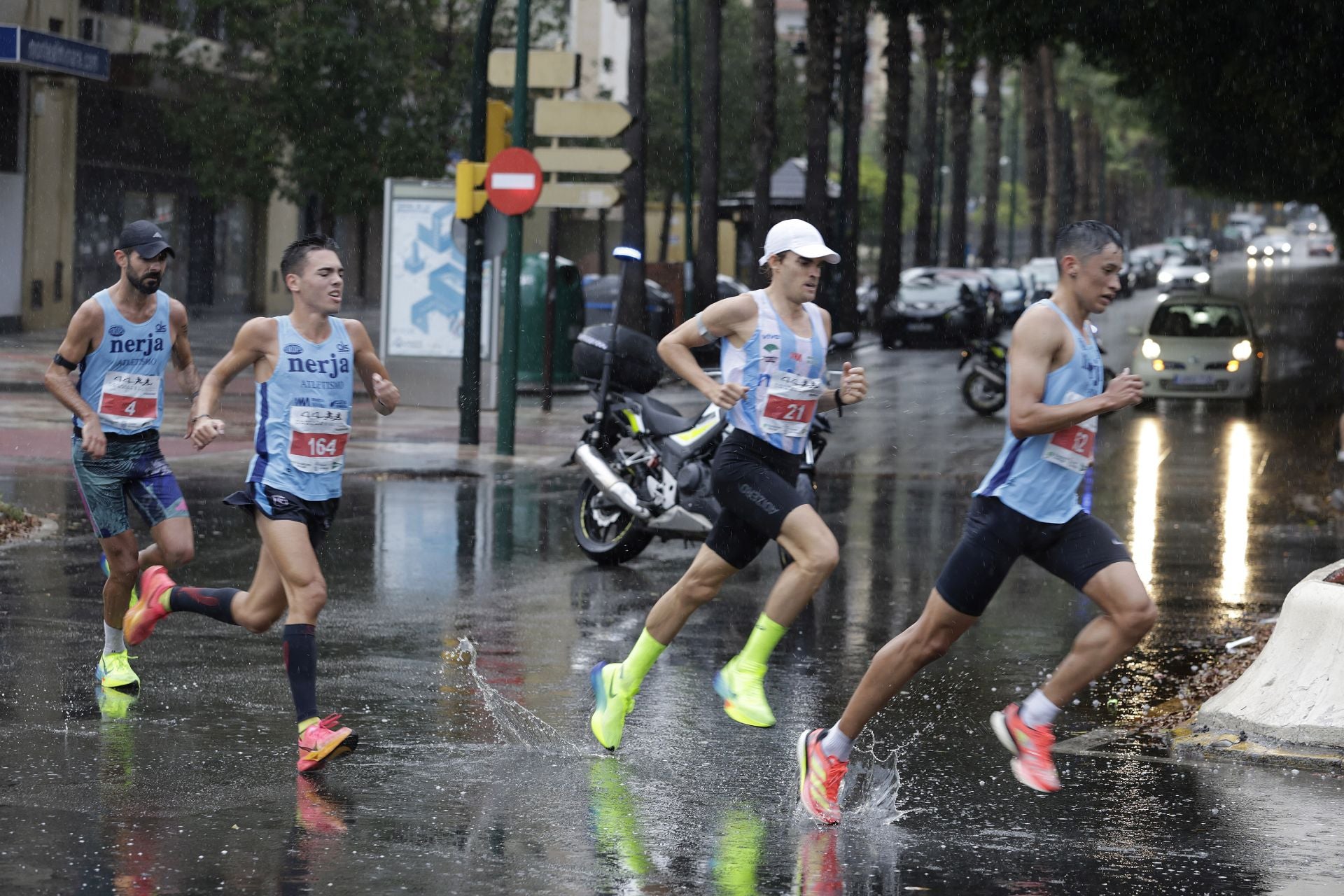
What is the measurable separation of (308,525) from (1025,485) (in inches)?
95.1

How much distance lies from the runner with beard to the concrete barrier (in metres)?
3.93

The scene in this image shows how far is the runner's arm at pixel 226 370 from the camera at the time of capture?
22.3ft

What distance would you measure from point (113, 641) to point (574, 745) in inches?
79.6

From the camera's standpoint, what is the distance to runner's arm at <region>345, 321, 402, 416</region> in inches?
277

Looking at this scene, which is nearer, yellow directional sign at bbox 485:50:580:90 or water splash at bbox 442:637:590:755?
water splash at bbox 442:637:590:755

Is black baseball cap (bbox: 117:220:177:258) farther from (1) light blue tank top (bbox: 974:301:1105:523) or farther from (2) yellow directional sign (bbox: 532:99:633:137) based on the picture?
(2) yellow directional sign (bbox: 532:99:633:137)

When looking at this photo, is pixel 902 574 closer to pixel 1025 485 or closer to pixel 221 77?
pixel 1025 485

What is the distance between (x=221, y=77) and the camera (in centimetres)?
4038

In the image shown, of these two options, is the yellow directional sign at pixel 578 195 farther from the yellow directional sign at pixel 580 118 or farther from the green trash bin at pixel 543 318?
the green trash bin at pixel 543 318

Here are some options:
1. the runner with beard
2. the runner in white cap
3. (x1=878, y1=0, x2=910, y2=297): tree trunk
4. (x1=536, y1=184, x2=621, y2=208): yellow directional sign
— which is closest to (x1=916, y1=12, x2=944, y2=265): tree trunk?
(x1=878, y1=0, x2=910, y2=297): tree trunk

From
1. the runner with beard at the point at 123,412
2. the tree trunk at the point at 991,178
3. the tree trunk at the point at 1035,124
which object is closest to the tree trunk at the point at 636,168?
the runner with beard at the point at 123,412

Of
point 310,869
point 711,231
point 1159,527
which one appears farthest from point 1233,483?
point 711,231

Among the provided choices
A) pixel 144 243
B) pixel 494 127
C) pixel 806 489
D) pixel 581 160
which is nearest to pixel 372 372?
pixel 144 243

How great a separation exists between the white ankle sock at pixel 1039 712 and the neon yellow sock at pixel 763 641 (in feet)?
3.30
